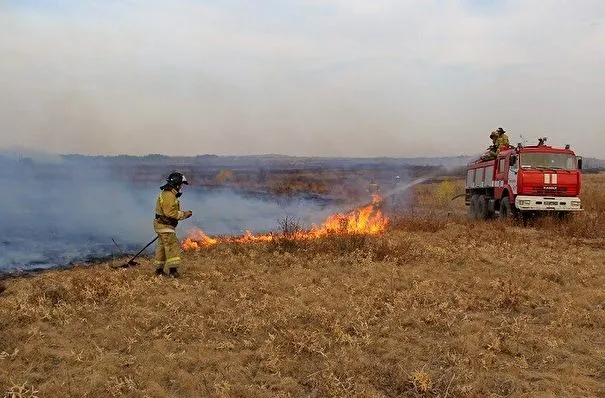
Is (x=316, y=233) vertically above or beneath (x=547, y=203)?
beneath

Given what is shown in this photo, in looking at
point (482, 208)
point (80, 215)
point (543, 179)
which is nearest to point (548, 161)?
point (543, 179)

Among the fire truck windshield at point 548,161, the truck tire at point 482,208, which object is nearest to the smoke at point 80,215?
the truck tire at point 482,208

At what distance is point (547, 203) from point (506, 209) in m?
1.62

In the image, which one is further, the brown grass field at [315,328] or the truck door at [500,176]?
the truck door at [500,176]

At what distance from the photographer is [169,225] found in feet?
31.2

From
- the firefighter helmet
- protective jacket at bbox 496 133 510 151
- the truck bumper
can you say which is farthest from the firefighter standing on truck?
the firefighter helmet

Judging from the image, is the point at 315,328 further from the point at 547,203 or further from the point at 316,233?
the point at 547,203

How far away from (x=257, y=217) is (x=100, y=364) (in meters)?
17.3

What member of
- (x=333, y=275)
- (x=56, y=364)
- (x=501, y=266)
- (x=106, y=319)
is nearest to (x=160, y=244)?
(x=106, y=319)

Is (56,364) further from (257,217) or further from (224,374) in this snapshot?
(257,217)

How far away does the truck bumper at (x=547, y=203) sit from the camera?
16.8 meters

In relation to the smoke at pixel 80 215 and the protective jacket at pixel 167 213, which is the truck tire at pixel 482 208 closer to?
the smoke at pixel 80 215

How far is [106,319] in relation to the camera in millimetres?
7152

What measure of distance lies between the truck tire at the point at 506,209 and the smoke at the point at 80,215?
6.96 m
